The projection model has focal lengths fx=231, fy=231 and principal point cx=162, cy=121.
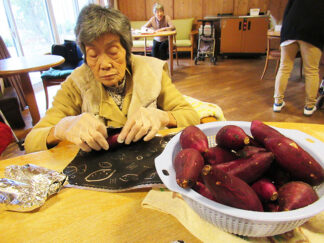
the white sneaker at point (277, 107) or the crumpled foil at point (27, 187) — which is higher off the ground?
the crumpled foil at point (27, 187)

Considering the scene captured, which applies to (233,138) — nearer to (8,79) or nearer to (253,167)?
(253,167)

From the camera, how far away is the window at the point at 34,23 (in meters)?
3.90

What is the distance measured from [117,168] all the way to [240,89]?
3.70m

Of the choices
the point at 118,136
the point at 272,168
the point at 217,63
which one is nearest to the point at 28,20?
the point at 217,63

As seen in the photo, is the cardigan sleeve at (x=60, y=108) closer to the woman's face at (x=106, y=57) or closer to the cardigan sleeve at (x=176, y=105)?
the woman's face at (x=106, y=57)

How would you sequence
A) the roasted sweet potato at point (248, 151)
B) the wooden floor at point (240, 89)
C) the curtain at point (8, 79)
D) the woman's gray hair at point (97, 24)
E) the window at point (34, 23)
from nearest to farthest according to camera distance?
1. the roasted sweet potato at point (248, 151)
2. the woman's gray hair at point (97, 24)
3. the wooden floor at point (240, 89)
4. the curtain at point (8, 79)
5. the window at point (34, 23)

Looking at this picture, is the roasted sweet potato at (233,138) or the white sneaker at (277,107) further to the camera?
the white sneaker at (277,107)

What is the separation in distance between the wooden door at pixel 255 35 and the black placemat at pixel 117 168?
5924mm

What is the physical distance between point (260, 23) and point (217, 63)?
54.2 inches

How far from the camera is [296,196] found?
1.31 ft

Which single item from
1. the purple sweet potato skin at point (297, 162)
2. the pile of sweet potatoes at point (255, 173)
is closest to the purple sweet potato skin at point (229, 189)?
the pile of sweet potatoes at point (255, 173)

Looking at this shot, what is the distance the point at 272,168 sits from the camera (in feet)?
1.59

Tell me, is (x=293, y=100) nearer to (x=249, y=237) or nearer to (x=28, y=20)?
(x=249, y=237)

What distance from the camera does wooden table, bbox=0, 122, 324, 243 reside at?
1.68ft
